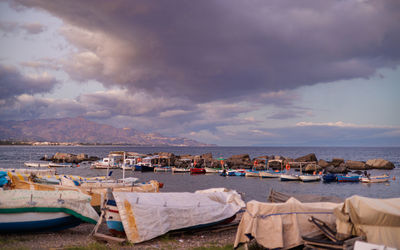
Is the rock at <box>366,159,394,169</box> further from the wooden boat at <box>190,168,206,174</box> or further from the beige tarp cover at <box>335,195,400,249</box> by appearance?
the beige tarp cover at <box>335,195,400,249</box>

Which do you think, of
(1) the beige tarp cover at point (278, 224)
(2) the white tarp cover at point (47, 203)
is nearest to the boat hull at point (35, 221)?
(2) the white tarp cover at point (47, 203)

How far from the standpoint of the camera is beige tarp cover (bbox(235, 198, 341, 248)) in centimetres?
1077

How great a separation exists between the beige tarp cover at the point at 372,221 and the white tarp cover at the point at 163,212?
5.93 metres

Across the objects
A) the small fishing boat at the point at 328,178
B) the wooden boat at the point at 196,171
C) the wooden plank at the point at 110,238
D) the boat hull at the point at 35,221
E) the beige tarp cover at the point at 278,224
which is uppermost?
the beige tarp cover at the point at 278,224

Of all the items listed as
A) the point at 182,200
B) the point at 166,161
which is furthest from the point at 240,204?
the point at 166,161

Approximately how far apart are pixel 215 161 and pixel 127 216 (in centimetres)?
6620

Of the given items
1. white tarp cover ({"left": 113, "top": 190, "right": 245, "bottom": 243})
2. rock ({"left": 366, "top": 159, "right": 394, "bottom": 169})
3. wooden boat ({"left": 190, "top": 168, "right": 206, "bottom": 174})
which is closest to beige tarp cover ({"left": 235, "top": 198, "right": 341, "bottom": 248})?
white tarp cover ({"left": 113, "top": 190, "right": 245, "bottom": 243})

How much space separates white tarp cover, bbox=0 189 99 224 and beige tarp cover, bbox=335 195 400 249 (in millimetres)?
10450

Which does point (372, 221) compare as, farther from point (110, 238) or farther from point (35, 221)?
→ point (35, 221)

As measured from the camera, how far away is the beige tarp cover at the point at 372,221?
9.51 meters

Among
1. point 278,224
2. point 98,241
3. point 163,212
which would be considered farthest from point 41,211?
point 278,224

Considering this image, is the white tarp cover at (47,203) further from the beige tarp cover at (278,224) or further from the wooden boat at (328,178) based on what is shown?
the wooden boat at (328,178)

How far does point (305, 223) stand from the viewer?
11305 mm

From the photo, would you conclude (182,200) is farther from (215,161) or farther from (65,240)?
(215,161)
